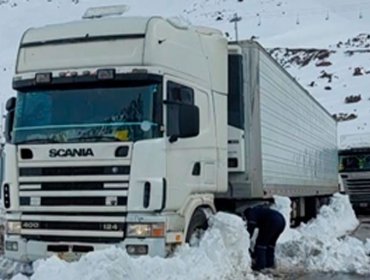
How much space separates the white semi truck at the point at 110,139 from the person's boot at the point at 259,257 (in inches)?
61.7

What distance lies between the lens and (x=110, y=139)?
9.26 meters

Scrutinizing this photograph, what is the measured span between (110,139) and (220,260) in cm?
227

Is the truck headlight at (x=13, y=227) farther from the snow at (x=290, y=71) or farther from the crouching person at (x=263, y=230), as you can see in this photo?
the crouching person at (x=263, y=230)

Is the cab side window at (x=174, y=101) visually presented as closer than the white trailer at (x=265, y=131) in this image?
Yes

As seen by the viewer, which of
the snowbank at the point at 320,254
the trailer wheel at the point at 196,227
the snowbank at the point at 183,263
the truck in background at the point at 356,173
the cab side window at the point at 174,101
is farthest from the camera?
the truck in background at the point at 356,173

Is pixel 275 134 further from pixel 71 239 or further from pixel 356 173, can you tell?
pixel 356 173

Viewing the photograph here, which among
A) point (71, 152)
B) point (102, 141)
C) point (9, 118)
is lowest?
point (71, 152)

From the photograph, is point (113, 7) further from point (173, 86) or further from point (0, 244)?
point (0, 244)

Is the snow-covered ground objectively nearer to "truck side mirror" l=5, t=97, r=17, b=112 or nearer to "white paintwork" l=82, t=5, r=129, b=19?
"truck side mirror" l=5, t=97, r=17, b=112

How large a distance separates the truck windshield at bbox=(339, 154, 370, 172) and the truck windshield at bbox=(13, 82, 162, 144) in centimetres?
2171

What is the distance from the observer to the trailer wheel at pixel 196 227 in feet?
32.8

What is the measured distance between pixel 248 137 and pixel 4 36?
63.1 m

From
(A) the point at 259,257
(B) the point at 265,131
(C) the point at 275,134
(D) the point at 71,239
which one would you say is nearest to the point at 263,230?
(A) the point at 259,257

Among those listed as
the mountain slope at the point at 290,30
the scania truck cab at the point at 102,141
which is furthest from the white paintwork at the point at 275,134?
the mountain slope at the point at 290,30
